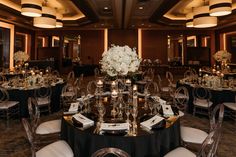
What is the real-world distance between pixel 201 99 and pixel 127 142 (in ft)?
12.3

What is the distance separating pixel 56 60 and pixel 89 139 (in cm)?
1346

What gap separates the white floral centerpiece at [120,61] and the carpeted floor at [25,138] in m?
1.99

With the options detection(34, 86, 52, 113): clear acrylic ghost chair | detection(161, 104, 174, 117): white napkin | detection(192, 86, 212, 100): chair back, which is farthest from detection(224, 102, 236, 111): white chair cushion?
detection(34, 86, 52, 113): clear acrylic ghost chair

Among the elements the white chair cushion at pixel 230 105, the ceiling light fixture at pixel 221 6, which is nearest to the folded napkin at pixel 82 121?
the white chair cushion at pixel 230 105

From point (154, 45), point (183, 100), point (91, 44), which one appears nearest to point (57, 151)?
point (183, 100)

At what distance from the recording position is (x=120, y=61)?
2.70 metres

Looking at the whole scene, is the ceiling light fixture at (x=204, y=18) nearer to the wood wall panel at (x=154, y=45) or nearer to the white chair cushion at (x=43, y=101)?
the white chair cushion at (x=43, y=101)

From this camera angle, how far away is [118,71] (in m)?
2.76

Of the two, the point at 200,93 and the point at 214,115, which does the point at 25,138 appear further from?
the point at 200,93

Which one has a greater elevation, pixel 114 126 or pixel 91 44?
pixel 91 44

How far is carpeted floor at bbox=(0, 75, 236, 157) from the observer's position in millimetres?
3392

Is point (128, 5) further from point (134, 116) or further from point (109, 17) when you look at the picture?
point (134, 116)

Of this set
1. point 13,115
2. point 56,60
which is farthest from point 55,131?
point 56,60

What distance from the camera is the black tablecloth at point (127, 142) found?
6.65ft
